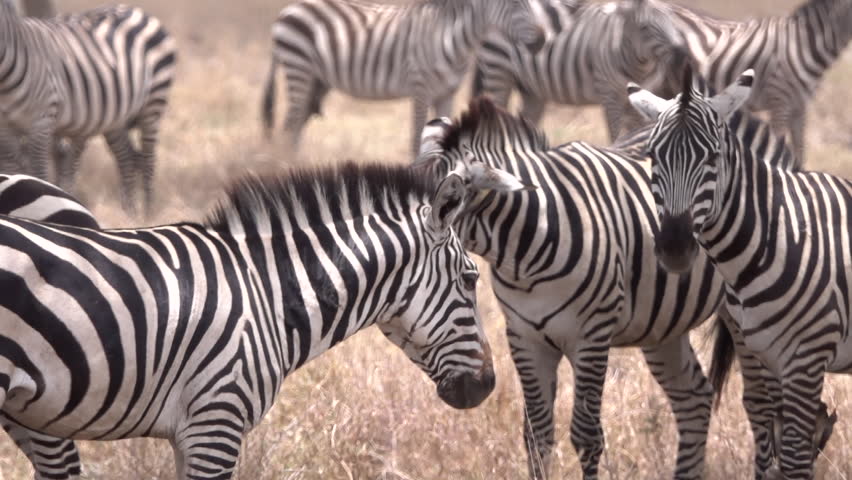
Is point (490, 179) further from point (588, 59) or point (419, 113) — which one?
point (419, 113)

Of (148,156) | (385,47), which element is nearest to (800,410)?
(148,156)

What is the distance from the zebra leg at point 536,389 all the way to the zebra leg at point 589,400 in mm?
147

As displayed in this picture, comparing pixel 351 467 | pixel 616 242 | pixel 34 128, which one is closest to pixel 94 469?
pixel 351 467

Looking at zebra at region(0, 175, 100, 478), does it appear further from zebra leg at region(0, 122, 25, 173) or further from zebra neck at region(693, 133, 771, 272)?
zebra leg at region(0, 122, 25, 173)

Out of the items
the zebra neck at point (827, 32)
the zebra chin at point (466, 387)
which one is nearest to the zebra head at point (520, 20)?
the zebra neck at point (827, 32)

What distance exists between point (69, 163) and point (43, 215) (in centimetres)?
635

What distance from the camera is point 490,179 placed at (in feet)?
15.0

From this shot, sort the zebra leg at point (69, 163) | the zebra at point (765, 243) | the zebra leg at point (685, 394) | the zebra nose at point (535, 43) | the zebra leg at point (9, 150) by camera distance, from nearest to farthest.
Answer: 1. the zebra at point (765, 243)
2. the zebra leg at point (685, 394)
3. the zebra leg at point (9, 150)
4. the zebra leg at point (69, 163)
5. the zebra nose at point (535, 43)

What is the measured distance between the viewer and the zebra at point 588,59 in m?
10.4

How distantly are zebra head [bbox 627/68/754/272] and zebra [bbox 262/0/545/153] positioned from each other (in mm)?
7082

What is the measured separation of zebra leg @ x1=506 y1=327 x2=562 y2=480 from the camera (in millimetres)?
5090

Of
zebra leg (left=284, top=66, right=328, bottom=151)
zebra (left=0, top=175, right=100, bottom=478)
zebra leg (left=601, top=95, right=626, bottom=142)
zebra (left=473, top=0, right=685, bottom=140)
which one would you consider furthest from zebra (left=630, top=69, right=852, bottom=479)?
zebra leg (left=284, top=66, right=328, bottom=151)

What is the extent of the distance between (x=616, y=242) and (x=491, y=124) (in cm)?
69

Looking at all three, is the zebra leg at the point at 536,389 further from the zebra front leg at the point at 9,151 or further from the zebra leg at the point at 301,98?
the zebra leg at the point at 301,98
